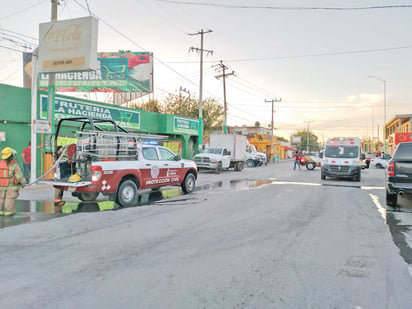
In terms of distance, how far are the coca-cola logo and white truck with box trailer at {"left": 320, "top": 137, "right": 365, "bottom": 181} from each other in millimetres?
14142

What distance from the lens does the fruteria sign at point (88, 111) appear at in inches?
659

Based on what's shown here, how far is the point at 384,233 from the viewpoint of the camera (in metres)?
6.53

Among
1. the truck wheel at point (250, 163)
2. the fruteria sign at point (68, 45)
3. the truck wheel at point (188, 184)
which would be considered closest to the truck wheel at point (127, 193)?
the truck wheel at point (188, 184)

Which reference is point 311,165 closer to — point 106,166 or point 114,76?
point 114,76

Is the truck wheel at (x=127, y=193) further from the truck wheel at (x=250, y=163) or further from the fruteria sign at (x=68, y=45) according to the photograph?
the truck wheel at (x=250, y=163)

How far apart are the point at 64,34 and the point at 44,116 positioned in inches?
182

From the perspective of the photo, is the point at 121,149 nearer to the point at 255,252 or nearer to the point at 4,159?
the point at 4,159

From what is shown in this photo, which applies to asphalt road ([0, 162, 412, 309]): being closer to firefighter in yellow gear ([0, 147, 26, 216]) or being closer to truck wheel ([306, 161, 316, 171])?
firefighter in yellow gear ([0, 147, 26, 216])

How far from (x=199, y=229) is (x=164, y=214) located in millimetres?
1867

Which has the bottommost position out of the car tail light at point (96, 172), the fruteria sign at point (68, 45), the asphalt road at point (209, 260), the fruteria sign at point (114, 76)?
the asphalt road at point (209, 260)

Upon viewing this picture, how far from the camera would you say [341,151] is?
19.0m

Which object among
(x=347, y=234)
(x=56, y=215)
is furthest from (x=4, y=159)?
(x=347, y=234)

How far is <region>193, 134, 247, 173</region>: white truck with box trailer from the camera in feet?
79.8

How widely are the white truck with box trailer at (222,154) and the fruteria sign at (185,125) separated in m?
2.37
